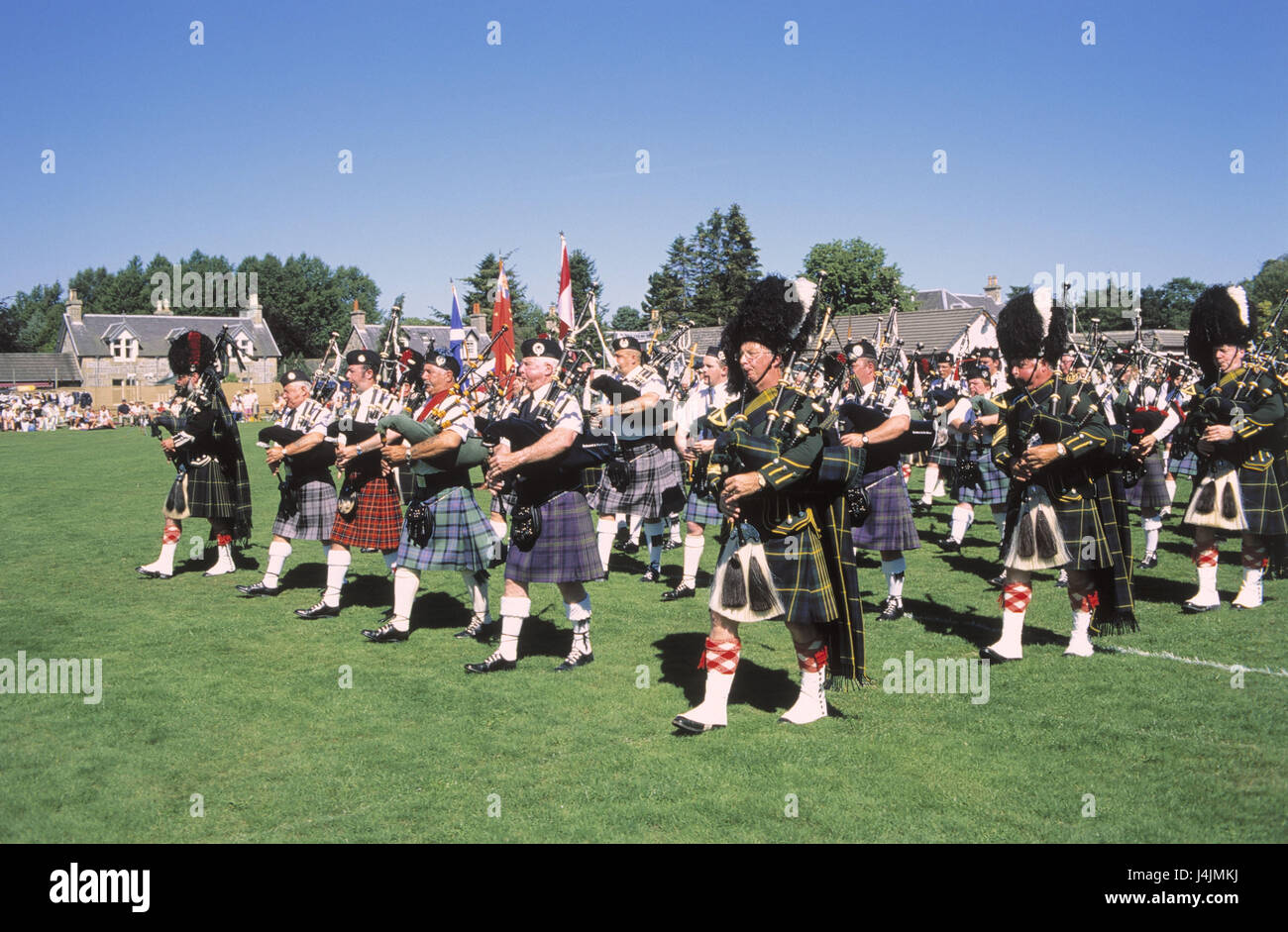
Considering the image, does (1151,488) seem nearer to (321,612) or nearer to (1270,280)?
(321,612)

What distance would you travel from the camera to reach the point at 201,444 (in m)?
9.35

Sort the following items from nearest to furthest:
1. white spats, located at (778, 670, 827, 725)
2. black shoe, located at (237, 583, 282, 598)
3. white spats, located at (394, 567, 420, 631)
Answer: white spats, located at (778, 670, 827, 725) < white spats, located at (394, 567, 420, 631) < black shoe, located at (237, 583, 282, 598)

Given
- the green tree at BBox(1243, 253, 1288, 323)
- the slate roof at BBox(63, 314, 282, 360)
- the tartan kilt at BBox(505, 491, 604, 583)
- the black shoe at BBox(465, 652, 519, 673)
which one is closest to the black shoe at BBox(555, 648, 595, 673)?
the black shoe at BBox(465, 652, 519, 673)

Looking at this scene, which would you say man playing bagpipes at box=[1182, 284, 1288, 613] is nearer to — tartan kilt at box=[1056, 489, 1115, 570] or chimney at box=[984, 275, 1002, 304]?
tartan kilt at box=[1056, 489, 1115, 570]

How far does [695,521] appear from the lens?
894 cm

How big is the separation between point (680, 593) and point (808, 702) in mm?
3666

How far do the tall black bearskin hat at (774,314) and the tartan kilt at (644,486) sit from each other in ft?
14.3

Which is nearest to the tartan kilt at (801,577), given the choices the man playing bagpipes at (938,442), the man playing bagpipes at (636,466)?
the man playing bagpipes at (636,466)

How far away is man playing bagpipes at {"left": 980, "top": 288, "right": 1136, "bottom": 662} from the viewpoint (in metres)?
6.27

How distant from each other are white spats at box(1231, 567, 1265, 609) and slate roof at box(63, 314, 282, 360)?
237 feet
